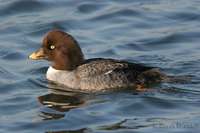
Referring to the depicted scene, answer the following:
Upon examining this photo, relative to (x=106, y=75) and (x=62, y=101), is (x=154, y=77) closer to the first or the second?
(x=106, y=75)

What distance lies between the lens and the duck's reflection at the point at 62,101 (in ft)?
31.4

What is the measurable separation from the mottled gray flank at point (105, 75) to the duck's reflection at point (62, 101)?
0.96 feet

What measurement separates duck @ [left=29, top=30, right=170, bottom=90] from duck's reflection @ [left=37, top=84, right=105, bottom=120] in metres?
0.30

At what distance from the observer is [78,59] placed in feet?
36.7

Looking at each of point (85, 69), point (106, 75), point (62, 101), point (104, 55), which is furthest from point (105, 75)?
point (104, 55)

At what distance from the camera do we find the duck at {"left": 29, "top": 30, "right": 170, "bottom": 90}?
35.6 feet

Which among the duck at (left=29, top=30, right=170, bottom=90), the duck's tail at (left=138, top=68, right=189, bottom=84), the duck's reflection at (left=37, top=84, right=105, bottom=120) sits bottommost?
the duck's reflection at (left=37, top=84, right=105, bottom=120)

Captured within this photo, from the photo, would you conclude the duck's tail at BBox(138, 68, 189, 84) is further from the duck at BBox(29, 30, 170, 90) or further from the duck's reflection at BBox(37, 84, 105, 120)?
the duck's reflection at BBox(37, 84, 105, 120)

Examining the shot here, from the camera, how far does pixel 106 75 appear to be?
1085cm

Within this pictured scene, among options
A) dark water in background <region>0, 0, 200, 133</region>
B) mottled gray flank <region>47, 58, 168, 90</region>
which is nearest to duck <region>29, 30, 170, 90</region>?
mottled gray flank <region>47, 58, 168, 90</region>

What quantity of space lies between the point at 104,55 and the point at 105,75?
2.74 m

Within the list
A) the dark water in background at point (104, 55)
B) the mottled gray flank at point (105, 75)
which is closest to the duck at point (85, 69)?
the mottled gray flank at point (105, 75)

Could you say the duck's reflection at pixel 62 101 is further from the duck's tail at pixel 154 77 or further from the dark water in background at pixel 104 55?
the duck's tail at pixel 154 77

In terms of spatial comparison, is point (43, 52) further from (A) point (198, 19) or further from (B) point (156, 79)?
(A) point (198, 19)
